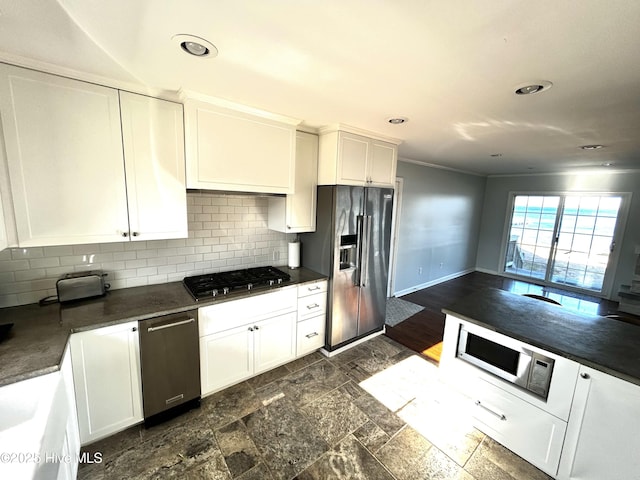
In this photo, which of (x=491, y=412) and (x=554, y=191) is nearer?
(x=491, y=412)

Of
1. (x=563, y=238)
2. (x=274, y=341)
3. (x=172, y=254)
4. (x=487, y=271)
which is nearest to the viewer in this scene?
(x=172, y=254)

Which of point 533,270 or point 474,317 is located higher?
point 474,317

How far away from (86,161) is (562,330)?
3268mm

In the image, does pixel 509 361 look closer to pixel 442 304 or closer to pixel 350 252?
pixel 350 252

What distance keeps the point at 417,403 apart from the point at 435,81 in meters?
2.46

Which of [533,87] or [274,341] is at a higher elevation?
[533,87]

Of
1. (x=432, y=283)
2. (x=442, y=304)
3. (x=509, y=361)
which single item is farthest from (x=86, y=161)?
(x=432, y=283)

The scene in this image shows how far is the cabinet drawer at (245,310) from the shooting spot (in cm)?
207

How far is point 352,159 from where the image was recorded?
104 inches

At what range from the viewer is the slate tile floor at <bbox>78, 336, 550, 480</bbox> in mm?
1661

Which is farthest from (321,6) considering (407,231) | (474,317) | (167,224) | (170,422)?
(407,231)

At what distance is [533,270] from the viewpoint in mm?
5840

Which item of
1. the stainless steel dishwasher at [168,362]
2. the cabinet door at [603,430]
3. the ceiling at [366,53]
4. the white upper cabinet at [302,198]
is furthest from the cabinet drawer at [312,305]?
the cabinet door at [603,430]

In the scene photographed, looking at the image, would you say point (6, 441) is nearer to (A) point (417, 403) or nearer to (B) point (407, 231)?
(A) point (417, 403)
